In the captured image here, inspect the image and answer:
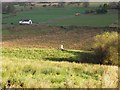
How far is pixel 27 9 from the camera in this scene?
44.4 metres

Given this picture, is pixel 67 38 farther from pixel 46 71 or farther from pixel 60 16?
pixel 46 71

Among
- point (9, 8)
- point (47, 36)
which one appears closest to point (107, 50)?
point (47, 36)

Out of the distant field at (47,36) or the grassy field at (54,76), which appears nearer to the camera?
the grassy field at (54,76)

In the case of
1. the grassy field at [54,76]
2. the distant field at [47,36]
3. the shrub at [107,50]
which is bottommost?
the distant field at [47,36]

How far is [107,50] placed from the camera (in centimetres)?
1944

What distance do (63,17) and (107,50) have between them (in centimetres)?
2177

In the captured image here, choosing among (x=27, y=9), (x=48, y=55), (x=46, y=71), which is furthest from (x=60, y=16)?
(x=46, y=71)

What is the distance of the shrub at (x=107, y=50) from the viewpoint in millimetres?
19172

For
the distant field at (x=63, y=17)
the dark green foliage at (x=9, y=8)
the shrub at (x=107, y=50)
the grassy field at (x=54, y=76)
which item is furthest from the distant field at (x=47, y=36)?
the grassy field at (x=54, y=76)

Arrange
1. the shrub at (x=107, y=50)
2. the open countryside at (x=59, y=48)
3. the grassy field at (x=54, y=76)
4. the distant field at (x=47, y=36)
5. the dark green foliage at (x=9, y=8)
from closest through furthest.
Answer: the grassy field at (x=54, y=76) < the open countryside at (x=59, y=48) < the shrub at (x=107, y=50) < the distant field at (x=47, y=36) < the dark green foliage at (x=9, y=8)

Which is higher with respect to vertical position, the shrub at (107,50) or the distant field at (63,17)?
the shrub at (107,50)

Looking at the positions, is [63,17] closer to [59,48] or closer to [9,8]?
[9,8]

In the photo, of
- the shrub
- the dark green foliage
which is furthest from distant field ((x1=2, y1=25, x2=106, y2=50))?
the dark green foliage

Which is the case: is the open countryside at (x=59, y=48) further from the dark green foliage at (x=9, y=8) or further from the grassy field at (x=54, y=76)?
the dark green foliage at (x=9, y=8)
